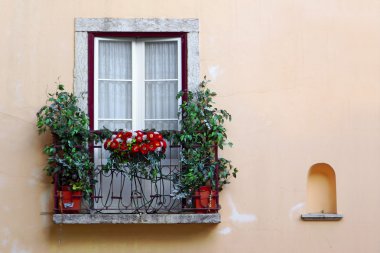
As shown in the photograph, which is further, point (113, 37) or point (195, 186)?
point (113, 37)

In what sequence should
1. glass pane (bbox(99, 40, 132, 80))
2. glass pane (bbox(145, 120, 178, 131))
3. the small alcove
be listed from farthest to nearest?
glass pane (bbox(99, 40, 132, 80)) → glass pane (bbox(145, 120, 178, 131)) → the small alcove

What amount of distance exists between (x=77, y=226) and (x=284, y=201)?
2.28 meters

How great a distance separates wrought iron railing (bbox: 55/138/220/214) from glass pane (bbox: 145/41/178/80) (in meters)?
0.85

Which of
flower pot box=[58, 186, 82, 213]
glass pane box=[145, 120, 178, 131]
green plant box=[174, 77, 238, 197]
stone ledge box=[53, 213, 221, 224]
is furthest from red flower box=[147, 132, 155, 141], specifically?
flower pot box=[58, 186, 82, 213]

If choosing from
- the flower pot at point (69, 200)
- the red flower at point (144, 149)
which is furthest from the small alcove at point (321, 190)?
the flower pot at point (69, 200)

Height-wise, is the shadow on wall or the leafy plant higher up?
the leafy plant

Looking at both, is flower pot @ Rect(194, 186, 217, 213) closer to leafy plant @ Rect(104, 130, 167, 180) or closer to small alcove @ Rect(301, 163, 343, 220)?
leafy plant @ Rect(104, 130, 167, 180)

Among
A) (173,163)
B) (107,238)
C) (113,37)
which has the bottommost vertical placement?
(107,238)

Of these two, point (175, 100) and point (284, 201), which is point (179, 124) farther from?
point (284, 201)

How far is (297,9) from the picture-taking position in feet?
32.5

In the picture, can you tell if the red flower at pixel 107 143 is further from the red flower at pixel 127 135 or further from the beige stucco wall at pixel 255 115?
the beige stucco wall at pixel 255 115

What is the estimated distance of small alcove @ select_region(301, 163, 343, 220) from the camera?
9.77 metres

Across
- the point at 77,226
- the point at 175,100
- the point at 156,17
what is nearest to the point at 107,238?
the point at 77,226

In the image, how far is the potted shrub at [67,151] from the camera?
9.38 metres
